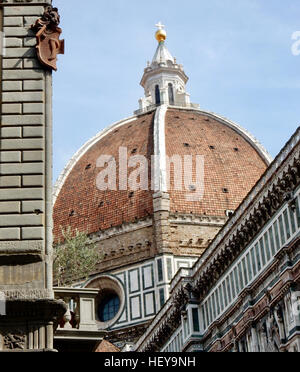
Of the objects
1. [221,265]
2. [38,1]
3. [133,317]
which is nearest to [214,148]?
[133,317]

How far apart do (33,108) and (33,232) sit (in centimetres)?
210

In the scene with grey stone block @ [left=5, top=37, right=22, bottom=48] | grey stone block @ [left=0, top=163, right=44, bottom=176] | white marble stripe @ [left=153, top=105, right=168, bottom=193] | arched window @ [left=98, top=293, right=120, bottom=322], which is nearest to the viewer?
grey stone block @ [left=0, top=163, right=44, bottom=176]

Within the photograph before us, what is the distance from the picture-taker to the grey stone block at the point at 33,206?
12.7 meters

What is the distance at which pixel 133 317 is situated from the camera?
51688mm

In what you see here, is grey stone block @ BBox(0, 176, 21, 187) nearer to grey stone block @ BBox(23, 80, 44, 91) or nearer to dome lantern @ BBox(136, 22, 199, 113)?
grey stone block @ BBox(23, 80, 44, 91)

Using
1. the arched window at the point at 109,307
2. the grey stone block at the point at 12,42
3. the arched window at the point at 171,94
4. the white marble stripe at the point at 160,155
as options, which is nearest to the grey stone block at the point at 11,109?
the grey stone block at the point at 12,42

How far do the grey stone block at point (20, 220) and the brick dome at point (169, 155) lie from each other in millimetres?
42278

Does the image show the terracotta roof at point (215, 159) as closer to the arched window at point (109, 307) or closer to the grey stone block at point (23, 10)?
the arched window at point (109, 307)

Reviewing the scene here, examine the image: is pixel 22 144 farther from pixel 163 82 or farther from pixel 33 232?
pixel 163 82

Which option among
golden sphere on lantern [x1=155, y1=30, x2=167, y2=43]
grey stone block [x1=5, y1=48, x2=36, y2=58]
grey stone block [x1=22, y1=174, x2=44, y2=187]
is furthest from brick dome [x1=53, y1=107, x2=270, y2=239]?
grey stone block [x1=22, y1=174, x2=44, y2=187]

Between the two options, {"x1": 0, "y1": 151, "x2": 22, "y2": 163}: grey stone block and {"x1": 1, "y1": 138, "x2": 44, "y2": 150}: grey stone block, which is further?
{"x1": 1, "y1": 138, "x2": 44, "y2": 150}: grey stone block

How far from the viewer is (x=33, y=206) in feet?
41.7

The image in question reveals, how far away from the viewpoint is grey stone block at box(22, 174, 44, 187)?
42.3 ft

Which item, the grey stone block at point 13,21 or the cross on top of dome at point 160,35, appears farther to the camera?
the cross on top of dome at point 160,35
